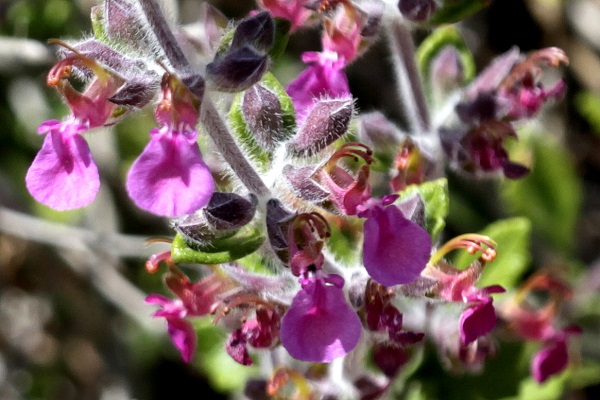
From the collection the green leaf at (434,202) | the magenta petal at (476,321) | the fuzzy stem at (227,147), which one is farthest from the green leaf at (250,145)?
the magenta petal at (476,321)

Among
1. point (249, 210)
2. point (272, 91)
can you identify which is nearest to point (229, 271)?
point (249, 210)

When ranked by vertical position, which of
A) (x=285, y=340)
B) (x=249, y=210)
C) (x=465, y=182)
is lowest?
(x=465, y=182)

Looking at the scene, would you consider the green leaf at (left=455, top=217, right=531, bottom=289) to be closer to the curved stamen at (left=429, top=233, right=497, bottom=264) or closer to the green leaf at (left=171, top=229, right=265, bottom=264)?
the curved stamen at (left=429, top=233, right=497, bottom=264)

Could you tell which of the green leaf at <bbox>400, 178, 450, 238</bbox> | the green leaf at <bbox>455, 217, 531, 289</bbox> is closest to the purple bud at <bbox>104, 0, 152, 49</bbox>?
the green leaf at <bbox>400, 178, 450, 238</bbox>

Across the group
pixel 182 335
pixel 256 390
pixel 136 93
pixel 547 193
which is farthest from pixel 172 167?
pixel 547 193

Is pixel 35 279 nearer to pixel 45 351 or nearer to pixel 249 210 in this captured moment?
pixel 45 351

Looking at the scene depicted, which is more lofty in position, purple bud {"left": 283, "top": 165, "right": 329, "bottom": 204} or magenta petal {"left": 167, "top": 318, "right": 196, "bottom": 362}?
purple bud {"left": 283, "top": 165, "right": 329, "bottom": 204}
